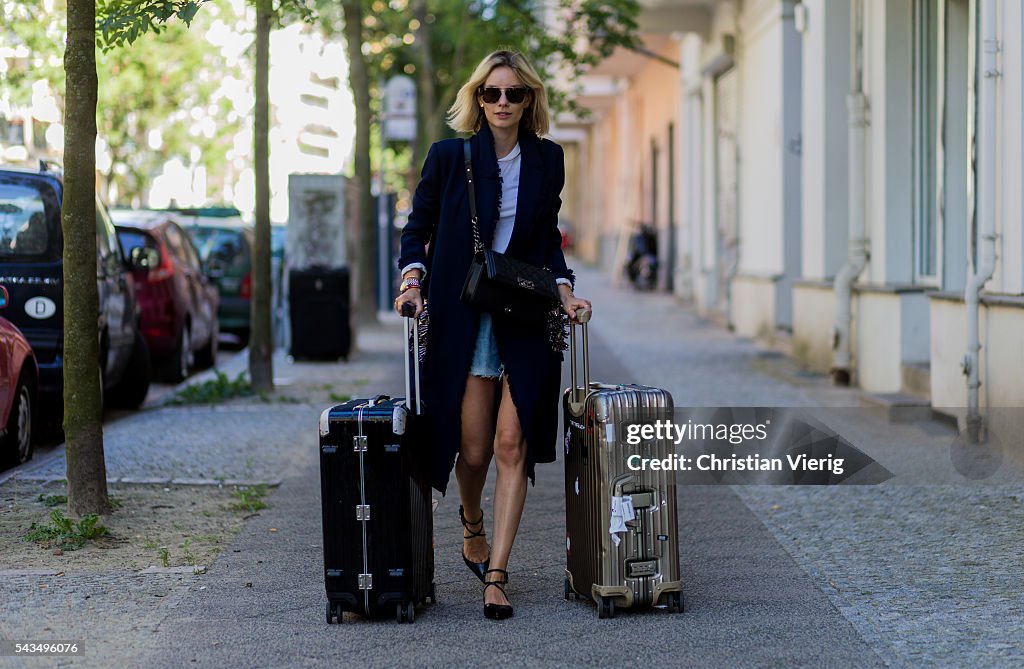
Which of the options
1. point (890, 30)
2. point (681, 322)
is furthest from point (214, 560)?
point (681, 322)

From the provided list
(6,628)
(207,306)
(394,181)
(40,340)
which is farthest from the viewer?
(394,181)

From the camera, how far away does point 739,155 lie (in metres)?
20.7

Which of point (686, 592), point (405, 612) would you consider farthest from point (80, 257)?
point (686, 592)

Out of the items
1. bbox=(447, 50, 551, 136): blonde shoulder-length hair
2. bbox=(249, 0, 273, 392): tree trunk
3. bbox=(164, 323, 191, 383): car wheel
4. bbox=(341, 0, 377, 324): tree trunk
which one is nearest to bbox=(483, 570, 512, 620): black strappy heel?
bbox=(447, 50, 551, 136): blonde shoulder-length hair

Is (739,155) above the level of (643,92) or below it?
below

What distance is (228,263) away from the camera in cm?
1920

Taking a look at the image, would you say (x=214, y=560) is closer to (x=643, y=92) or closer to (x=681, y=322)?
(x=681, y=322)

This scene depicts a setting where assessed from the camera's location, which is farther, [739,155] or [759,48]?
[739,155]

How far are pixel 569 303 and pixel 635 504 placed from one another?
Result: 746mm

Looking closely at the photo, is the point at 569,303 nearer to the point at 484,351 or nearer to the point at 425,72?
the point at 484,351

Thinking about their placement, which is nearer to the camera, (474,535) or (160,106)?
(474,535)

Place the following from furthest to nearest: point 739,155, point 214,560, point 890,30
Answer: point 739,155 → point 890,30 → point 214,560

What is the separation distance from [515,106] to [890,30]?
7465 millimetres

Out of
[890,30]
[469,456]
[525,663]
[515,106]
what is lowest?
[525,663]
